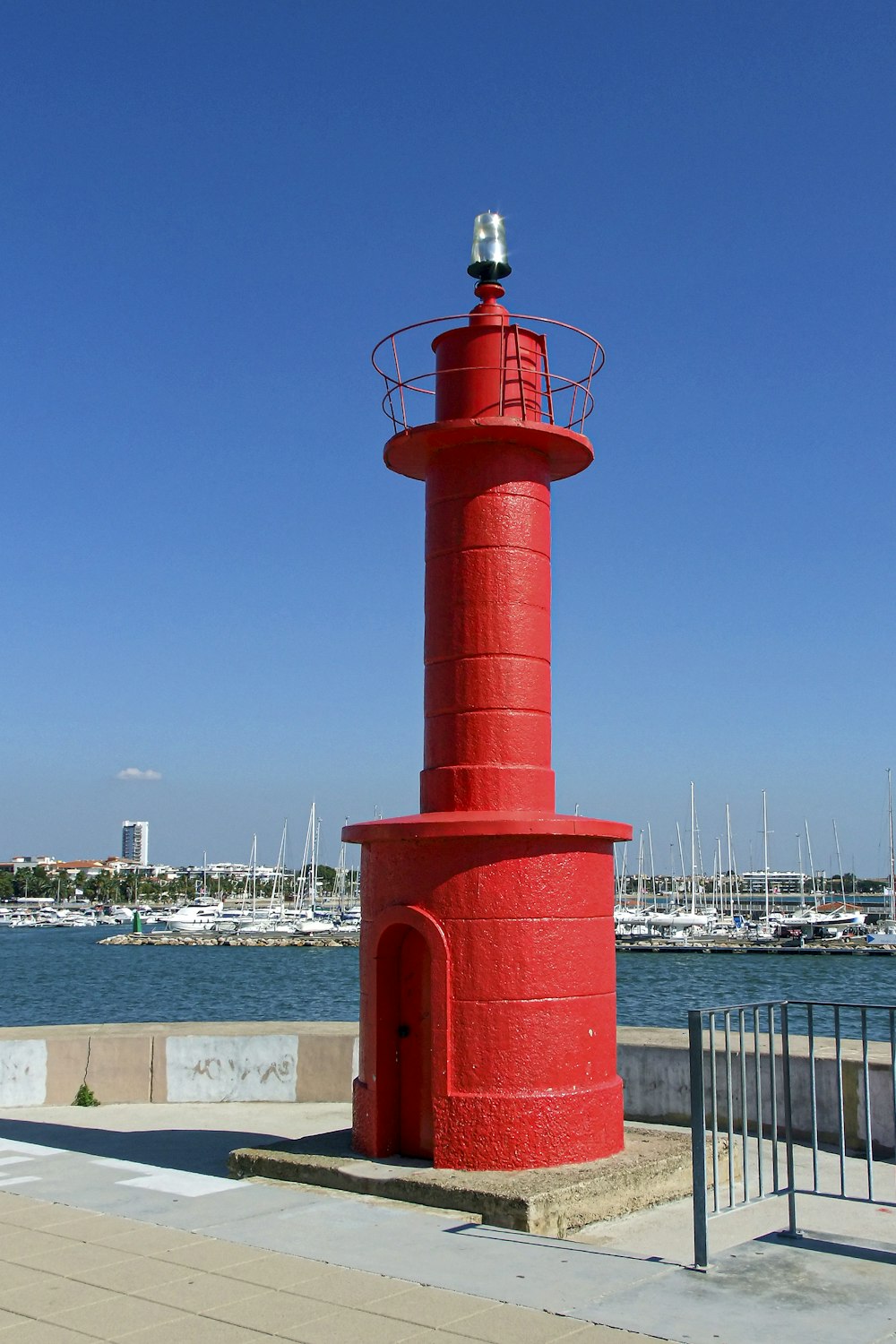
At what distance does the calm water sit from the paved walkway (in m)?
25.1

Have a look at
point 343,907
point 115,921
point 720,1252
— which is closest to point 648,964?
point 343,907

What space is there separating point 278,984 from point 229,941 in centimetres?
4214

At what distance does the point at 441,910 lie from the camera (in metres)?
8.34

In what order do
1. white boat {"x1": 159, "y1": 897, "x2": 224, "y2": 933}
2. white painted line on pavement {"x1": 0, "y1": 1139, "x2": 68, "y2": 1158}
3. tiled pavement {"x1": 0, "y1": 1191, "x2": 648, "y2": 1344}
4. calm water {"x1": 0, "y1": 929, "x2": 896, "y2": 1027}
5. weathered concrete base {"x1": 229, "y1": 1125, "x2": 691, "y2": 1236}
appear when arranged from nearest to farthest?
1. tiled pavement {"x1": 0, "y1": 1191, "x2": 648, "y2": 1344}
2. weathered concrete base {"x1": 229, "y1": 1125, "x2": 691, "y2": 1236}
3. white painted line on pavement {"x1": 0, "y1": 1139, "x2": 68, "y2": 1158}
4. calm water {"x1": 0, "y1": 929, "x2": 896, "y2": 1027}
5. white boat {"x1": 159, "y1": 897, "x2": 224, "y2": 933}

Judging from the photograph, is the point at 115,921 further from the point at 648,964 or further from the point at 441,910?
the point at 441,910

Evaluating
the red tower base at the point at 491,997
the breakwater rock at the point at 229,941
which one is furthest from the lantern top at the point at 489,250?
the breakwater rock at the point at 229,941

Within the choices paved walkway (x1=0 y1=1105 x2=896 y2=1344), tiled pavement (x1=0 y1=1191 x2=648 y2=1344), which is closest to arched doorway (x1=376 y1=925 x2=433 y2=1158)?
paved walkway (x1=0 y1=1105 x2=896 y2=1344)

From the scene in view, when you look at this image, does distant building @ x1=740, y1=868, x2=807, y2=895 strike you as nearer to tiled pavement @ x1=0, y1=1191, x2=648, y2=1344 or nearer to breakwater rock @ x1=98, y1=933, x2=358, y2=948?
breakwater rock @ x1=98, y1=933, x2=358, y2=948

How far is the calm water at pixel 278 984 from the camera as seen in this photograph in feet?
128

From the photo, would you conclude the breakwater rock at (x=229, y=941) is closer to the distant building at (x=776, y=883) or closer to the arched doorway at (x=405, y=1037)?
the distant building at (x=776, y=883)

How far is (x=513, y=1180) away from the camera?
760cm

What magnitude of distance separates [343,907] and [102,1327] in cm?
10316

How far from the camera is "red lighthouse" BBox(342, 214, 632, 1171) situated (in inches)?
321

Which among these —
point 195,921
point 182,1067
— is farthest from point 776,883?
point 182,1067
